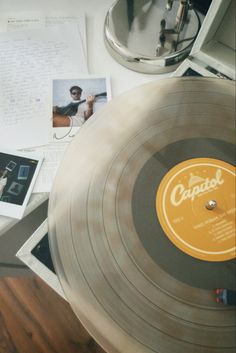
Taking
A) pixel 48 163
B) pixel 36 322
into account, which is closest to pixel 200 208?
pixel 48 163

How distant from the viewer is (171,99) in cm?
58

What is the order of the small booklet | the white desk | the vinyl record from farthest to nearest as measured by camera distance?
the white desk → the small booklet → the vinyl record

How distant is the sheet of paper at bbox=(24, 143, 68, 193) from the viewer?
672 mm

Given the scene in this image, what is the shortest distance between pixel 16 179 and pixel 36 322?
817 mm

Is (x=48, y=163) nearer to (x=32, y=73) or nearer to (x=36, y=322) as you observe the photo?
(x=32, y=73)

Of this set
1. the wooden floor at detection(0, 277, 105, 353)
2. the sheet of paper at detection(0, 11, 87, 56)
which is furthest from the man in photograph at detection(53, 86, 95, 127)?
the wooden floor at detection(0, 277, 105, 353)

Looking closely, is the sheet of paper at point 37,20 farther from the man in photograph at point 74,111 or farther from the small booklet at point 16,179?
the small booklet at point 16,179

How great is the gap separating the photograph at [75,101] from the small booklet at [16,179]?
7 cm

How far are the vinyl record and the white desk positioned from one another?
0.66ft

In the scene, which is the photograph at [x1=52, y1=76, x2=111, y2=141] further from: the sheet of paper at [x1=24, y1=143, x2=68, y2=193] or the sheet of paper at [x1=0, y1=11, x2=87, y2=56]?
the sheet of paper at [x1=0, y1=11, x2=87, y2=56]

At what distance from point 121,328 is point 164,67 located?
1.73 feet

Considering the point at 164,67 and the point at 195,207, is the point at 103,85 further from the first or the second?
the point at 195,207

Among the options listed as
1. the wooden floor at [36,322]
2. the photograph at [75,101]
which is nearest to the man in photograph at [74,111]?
the photograph at [75,101]

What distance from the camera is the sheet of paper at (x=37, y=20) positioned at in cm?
83
